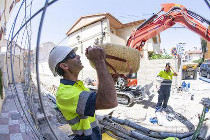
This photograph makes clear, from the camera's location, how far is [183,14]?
16.0 ft

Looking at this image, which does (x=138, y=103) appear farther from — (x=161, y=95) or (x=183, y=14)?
(x=183, y=14)

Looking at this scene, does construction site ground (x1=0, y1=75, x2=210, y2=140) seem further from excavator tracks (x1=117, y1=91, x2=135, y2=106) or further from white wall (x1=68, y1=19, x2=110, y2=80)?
white wall (x1=68, y1=19, x2=110, y2=80)

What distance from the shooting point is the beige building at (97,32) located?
46.6 ft

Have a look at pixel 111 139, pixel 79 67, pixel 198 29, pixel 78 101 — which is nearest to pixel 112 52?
pixel 79 67

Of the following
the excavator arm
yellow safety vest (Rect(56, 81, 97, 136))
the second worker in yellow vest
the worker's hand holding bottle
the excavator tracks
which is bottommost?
the excavator tracks

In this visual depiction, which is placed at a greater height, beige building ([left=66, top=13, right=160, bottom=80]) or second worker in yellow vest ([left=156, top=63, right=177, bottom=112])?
beige building ([left=66, top=13, right=160, bottom=80])

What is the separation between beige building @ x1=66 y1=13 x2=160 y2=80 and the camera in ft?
46.6

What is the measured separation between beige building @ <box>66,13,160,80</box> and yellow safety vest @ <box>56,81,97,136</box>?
1163cm

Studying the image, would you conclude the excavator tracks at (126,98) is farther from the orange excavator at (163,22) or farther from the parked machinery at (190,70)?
the parked machinery at (190,70)

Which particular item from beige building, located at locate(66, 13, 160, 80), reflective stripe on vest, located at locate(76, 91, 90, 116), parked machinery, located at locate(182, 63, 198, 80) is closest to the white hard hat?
reflective stripe on vest, located at locate(76, 91, 90, 116)

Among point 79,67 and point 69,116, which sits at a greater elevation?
point 79,67

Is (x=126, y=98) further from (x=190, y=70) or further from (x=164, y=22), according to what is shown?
(x=190, y=70)

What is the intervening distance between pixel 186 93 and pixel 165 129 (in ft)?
16.0

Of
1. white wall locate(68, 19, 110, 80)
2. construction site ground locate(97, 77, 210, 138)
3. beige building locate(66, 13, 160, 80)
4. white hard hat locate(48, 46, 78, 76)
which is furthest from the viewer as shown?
beige building locate(66, 13, 160, 80)
